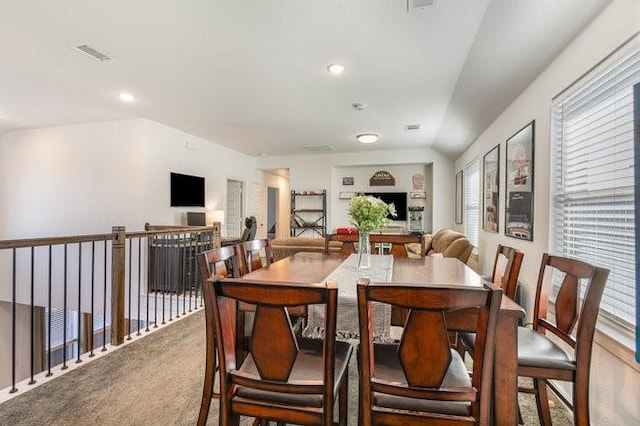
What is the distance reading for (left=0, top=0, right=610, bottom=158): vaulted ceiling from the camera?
→ 88.2 inches

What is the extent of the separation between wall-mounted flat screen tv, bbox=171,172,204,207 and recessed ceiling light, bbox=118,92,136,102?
1520mm

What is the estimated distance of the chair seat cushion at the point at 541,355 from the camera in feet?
4.65

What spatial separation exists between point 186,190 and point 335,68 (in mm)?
3663

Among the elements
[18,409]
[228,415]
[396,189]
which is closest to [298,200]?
[396,189]

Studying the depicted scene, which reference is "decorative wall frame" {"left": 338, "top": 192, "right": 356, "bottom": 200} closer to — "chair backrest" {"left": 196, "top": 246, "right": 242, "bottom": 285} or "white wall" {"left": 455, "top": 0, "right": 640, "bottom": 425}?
"white wall" {"left": 455, "top": 0, "right": 640, "bottom": 425}

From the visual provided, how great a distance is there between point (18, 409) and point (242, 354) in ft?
4.61

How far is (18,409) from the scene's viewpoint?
1.93 metres

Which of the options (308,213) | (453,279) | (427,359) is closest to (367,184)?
(308,213)

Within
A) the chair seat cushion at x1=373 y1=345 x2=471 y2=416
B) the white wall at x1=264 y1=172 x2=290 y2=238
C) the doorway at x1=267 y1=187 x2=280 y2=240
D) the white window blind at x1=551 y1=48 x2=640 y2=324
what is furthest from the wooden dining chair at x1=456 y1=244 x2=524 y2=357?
the doorway at x1=267 y1=187 x2=280 y2=240

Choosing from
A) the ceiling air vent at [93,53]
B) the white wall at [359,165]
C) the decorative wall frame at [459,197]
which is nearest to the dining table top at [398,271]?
the ceiling air vent at [93,53]

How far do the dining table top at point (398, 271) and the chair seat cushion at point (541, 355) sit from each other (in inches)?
12.3

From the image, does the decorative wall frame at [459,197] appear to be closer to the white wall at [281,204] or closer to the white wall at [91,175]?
the white wall at [281,204]

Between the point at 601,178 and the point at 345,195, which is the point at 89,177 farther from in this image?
the point at 601,178

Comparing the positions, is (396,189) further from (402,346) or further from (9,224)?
(9,224)
